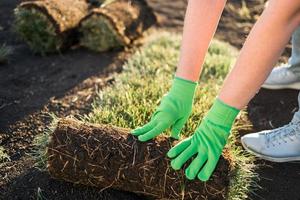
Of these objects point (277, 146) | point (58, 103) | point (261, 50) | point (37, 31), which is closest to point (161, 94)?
point (58, 103)

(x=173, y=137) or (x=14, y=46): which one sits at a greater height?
(x=173, y=137)

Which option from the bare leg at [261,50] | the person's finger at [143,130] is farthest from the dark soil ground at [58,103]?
the bare leg at [261,50]

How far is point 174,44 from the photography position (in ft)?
13.8

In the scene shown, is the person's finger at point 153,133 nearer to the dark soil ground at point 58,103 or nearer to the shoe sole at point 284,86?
the dark soil ground at point 58,103

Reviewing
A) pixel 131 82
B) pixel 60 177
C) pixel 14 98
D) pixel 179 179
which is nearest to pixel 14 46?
pixel 14 98

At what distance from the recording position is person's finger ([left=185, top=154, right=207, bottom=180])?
6.76ft

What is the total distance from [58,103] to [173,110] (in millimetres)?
1223

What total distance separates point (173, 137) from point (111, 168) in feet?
1.05

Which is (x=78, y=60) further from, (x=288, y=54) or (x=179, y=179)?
(x=179, y=179)

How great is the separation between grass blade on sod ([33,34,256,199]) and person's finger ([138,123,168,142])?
28 centimetres

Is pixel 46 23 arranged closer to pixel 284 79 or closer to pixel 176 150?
pixel 284 79

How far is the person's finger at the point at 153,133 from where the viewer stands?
84.9 inches

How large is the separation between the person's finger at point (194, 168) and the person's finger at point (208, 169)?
2 centimetres

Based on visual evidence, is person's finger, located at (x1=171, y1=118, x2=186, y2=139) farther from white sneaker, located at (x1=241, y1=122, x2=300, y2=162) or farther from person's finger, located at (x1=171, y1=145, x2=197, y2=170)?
white sneaker, located at (x1=241, y1=122, x2=300, y2=162)
